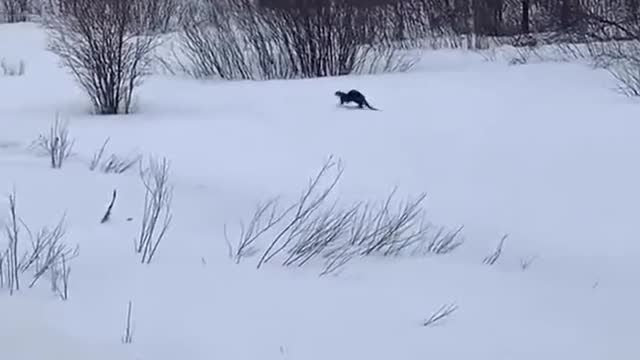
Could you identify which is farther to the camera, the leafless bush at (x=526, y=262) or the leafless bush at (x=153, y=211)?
the leafless bush at (x=526, y=262)

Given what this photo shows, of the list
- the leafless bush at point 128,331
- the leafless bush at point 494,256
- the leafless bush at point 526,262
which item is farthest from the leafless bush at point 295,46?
the leafless bush at point 128,331

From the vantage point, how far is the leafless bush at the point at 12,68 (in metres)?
20.0

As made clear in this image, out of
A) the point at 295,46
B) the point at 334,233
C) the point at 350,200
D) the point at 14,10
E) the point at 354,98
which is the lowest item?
the point at 350,200

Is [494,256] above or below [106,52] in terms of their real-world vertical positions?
below

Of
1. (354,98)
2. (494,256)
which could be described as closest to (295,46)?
(354,98)

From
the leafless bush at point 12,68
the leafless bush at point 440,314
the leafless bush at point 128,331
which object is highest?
the leafless bush at point 12,68

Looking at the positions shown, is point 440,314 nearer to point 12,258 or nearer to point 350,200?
point 12,258

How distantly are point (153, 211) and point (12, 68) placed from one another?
14.6 meters

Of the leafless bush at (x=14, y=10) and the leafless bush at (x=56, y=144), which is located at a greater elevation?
the leafless bush at (x=14, y=10)

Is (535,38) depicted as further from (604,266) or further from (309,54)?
(604,266)

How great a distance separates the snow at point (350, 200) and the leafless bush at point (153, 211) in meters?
0.07

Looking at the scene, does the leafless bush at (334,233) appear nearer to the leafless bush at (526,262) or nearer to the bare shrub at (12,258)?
the leafless bush at (526,262)

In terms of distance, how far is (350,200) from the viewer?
862cm

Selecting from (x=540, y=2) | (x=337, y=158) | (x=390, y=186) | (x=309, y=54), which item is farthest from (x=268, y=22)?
(x=390, y=186)
